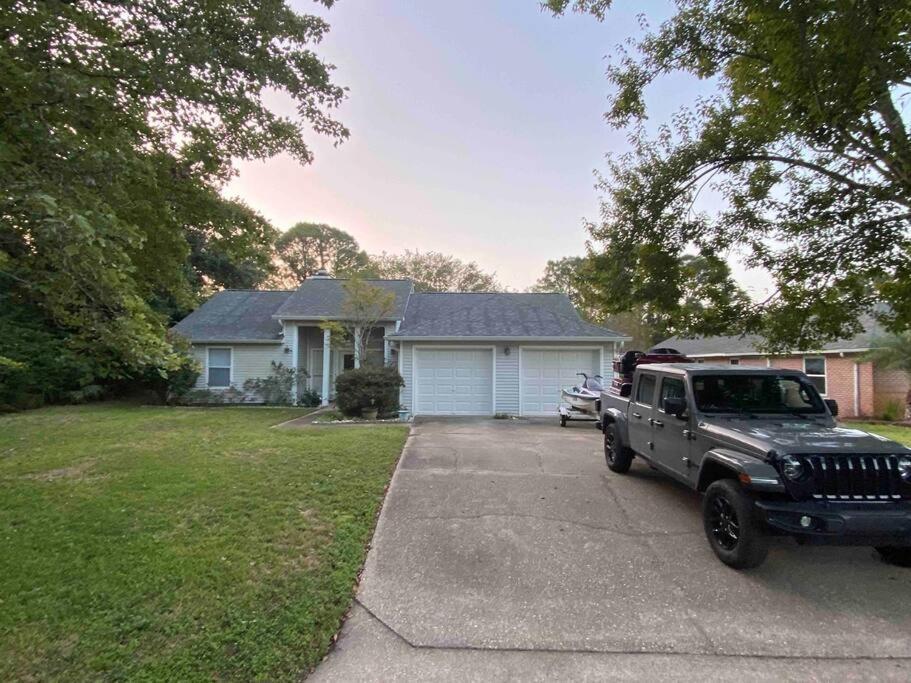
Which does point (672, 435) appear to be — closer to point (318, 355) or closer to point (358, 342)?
point (358, 342)

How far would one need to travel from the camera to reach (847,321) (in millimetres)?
6422

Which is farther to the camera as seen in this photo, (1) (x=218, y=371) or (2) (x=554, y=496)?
(1) (x=218, y=371)

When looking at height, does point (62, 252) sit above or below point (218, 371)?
above

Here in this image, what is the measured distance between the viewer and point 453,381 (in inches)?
568

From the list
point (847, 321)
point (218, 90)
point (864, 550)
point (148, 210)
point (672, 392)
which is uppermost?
point (218, 90)

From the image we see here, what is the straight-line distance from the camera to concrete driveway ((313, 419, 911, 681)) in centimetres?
282

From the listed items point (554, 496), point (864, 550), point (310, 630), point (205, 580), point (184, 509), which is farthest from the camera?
point (554, 496)

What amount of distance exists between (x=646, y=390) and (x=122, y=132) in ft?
22.9

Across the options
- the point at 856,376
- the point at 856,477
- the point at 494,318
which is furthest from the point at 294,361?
the point at 856,376

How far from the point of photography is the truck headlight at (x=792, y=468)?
356 cm

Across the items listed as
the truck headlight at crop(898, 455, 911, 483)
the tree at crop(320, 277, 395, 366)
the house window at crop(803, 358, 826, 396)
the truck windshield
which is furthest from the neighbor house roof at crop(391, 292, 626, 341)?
the truck headlight at crop(898, 455, 911, 483)

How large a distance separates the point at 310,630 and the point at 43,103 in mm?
4809

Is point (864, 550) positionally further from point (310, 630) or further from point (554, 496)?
point (310, 630)

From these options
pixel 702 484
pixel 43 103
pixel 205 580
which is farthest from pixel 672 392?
pixel 43 103
